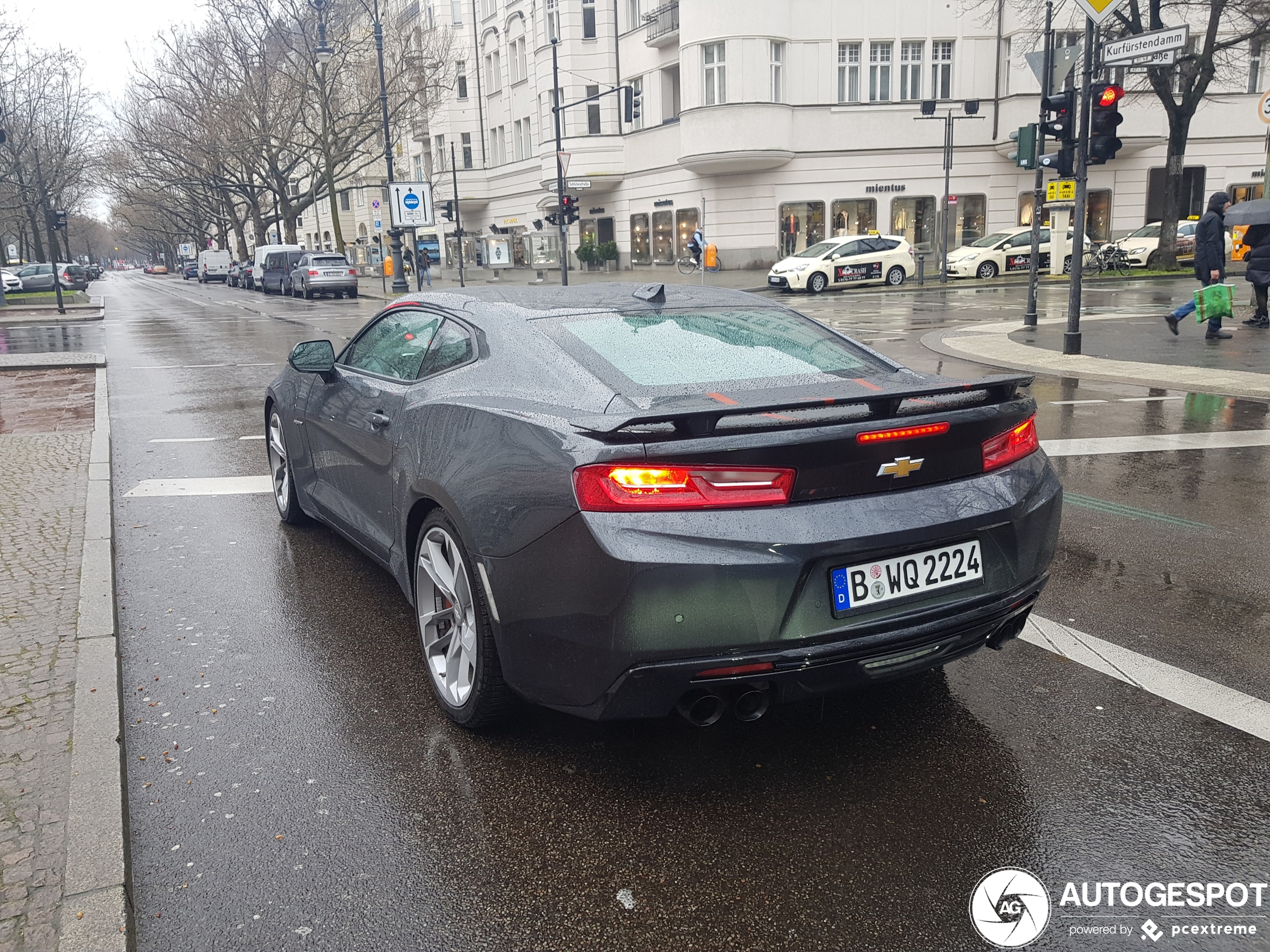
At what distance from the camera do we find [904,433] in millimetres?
2922

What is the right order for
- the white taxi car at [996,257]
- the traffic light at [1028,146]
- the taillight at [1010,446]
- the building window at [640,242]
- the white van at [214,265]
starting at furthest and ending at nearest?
the white van at [214,265] → the building window at [640,242] → the white taxi car at [996,257] → the traffic light at [1028,146] → the taillight at [1010,446]

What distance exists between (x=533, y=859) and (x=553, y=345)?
1.70 metres

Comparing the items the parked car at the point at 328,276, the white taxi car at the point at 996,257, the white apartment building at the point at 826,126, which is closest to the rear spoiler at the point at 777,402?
the white taxi car at the point at 996,257

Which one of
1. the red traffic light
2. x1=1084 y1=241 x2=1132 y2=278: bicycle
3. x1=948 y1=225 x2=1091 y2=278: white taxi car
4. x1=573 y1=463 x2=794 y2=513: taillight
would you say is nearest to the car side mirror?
x1=573 y1=463 x2=794 y2=513: taillight

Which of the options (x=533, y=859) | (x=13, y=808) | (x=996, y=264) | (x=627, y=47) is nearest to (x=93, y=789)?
(x=13, y=808)

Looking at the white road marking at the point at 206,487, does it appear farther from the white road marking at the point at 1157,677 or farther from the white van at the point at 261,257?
the white van at the point at 261,257

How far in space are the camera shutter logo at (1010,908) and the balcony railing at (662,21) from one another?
138ft

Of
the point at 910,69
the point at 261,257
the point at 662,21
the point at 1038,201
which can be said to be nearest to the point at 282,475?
the point at 1038,201

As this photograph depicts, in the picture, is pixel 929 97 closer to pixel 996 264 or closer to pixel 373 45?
pixel 996 264

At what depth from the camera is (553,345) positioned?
3564mm

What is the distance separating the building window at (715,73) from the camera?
38.8 metres

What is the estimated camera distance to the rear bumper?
107 inches

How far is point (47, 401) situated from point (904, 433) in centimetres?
1208

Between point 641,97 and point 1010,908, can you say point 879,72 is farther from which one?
point 1010,908
